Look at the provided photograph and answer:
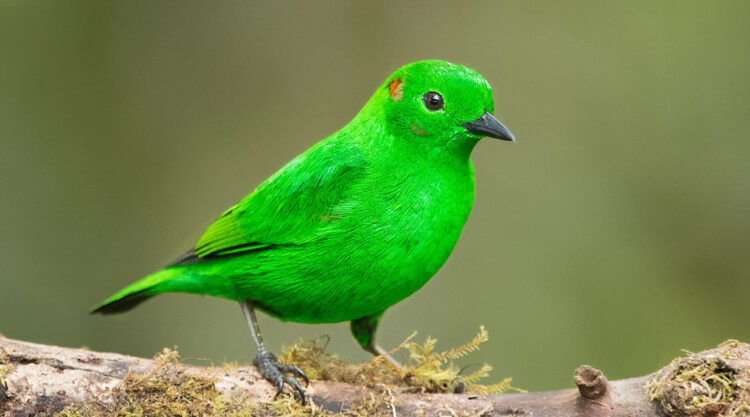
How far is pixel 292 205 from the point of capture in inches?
156

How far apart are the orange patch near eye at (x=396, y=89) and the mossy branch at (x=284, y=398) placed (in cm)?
136

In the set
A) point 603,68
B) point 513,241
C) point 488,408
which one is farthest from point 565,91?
point 488,408

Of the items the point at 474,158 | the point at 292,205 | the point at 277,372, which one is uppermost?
the point at 474,158

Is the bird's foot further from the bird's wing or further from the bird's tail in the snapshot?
the bird's tail

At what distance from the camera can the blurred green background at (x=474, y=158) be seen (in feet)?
22.1

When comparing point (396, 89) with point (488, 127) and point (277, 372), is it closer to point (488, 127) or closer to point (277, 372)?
point (488, 127)

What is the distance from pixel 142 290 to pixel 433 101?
6.57ft

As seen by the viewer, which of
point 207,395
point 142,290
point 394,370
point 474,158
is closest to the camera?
point 207,395

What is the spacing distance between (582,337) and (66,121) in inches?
208

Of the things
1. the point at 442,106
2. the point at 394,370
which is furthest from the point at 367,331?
the point at 442,106

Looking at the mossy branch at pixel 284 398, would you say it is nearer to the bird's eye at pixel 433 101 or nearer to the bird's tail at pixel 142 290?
the bird's tail at pixel 142 290

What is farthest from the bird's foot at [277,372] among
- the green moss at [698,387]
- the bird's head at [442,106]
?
the green moss at [698,387]

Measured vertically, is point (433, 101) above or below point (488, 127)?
above

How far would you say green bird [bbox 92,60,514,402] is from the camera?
371 cm
